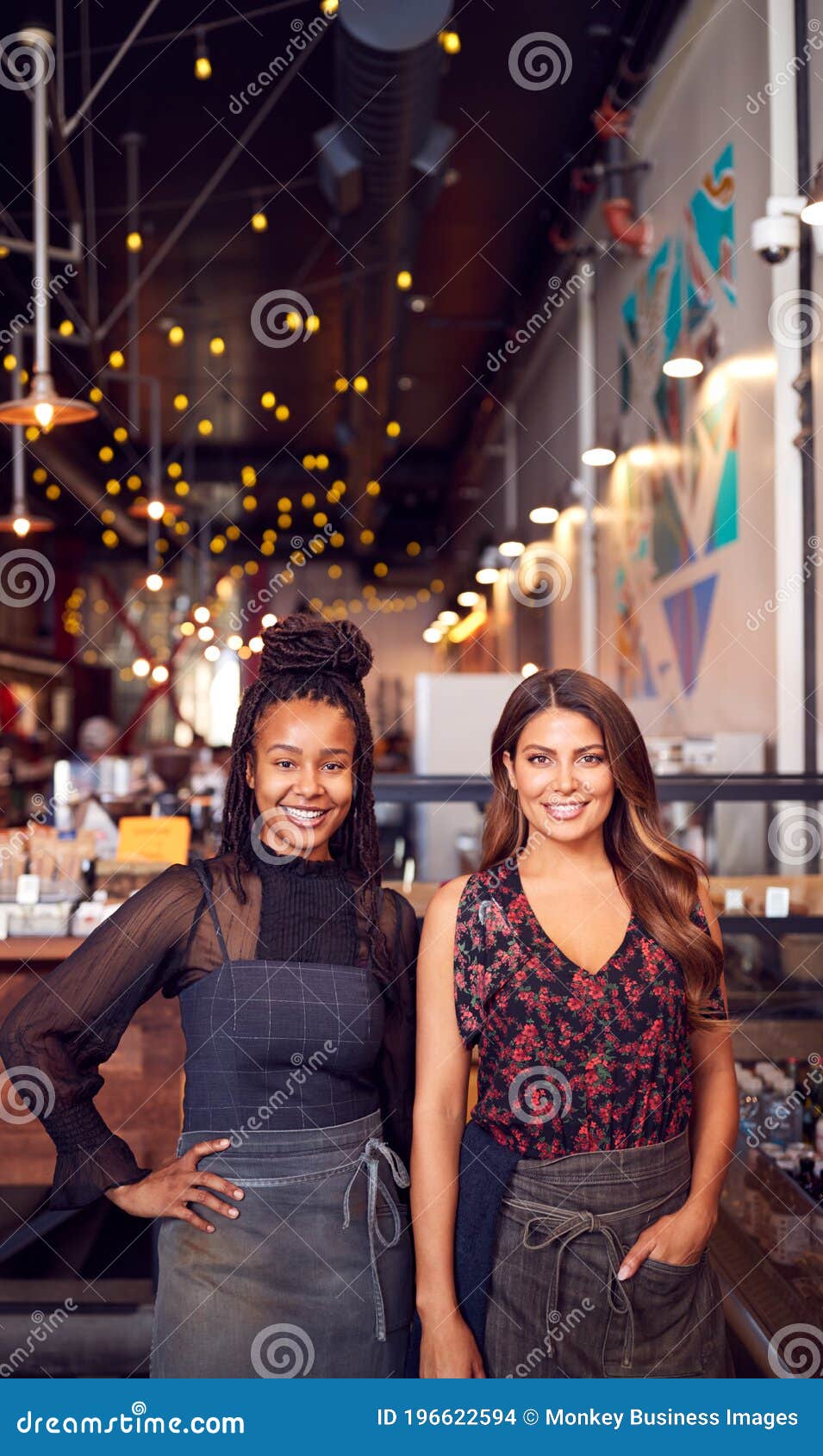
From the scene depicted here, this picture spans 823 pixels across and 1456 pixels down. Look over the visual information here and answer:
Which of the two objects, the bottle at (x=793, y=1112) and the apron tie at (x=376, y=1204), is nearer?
the apron tie at (x=376, y=1204)

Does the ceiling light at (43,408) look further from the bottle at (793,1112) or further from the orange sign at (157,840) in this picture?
the bottle at (793,1112)

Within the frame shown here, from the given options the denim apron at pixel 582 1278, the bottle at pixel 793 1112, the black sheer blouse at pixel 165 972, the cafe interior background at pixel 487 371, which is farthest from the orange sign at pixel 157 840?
the denim apron at pixel 582 1278

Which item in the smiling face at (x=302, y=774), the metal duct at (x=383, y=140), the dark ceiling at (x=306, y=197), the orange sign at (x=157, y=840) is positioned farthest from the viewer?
the dark ceiling at (x=306, y=197)

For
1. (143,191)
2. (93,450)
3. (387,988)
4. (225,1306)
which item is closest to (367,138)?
(143,191)

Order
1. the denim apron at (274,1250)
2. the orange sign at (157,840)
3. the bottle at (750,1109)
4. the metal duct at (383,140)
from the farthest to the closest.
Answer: the metal duct at (383,140) < the orange sign at (157,840) < the bottle at (750,1109) < the denim apron at (274,1250)

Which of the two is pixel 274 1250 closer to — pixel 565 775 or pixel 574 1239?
pixel 574 1239

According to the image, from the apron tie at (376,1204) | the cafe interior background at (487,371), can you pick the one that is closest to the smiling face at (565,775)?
the apron tie at (376,1204)

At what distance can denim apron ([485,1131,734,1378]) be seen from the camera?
5.01 ft

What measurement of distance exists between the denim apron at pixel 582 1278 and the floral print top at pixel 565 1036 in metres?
0.04

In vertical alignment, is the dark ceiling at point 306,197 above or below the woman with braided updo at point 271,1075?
above

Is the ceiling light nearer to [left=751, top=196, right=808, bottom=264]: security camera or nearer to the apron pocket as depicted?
[left=751, top=196, right=808, bottom=264]: security camera

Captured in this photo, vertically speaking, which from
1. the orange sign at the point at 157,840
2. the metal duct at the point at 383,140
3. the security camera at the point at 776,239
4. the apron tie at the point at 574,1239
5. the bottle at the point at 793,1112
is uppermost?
the metal duct at the point at 383,140

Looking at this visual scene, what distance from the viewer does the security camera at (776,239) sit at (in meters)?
3.66

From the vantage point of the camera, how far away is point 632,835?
1.73 metres
